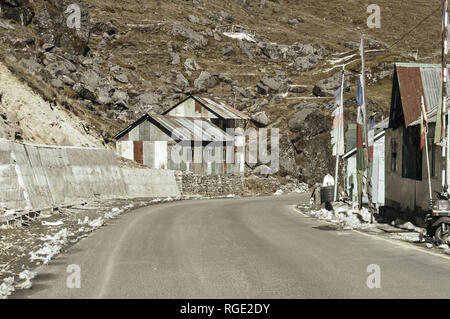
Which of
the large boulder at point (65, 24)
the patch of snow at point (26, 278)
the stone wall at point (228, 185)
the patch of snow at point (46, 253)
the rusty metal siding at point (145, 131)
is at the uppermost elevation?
the large boulder at point (65, 24)

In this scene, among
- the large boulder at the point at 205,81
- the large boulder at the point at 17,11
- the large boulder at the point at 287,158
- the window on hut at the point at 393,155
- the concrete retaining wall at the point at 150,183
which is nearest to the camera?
the window on hut at the point at 393,155

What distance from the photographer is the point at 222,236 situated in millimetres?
16641

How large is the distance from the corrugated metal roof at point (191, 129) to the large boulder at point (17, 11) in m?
34.4

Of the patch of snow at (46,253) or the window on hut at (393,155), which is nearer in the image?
the patch of snow at (46,253)

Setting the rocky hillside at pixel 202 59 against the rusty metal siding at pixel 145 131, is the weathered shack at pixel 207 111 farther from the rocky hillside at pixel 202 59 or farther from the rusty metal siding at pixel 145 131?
the rusty metal siding at pixel 145 131

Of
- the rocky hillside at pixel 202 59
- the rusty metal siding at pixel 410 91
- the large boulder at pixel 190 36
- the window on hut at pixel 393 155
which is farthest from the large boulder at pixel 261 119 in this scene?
the rusty metal siding at pixel 410 91

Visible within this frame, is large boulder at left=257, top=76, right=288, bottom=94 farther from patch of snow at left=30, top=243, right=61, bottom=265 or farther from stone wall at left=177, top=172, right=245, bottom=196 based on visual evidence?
patch of snow at left=30, top=243, right=61, bottom=265

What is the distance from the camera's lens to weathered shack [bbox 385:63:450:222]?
68.1 feet

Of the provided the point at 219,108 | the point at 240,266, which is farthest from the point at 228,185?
the point at 240,266

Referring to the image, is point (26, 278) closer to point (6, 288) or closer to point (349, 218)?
point (6, 288)

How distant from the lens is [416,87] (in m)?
23.9

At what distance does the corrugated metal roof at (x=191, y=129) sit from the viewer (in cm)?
5467
